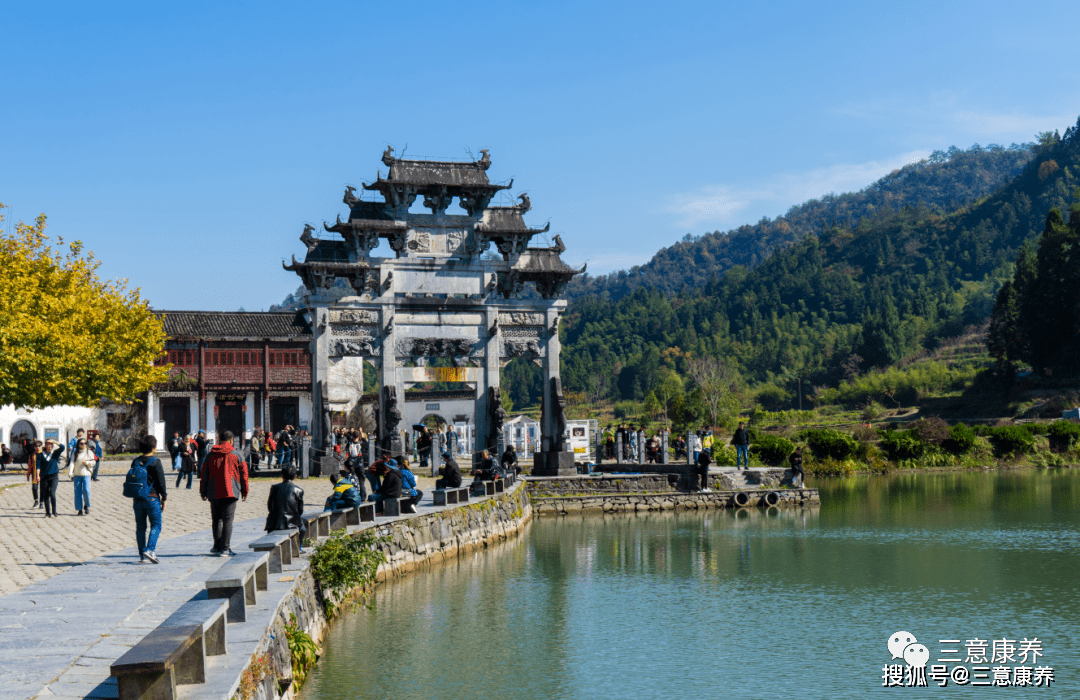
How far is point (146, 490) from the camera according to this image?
14.1m

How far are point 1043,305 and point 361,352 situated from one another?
54481 mm

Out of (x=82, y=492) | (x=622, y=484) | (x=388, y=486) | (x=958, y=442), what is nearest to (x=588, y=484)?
(x=622, y=484)

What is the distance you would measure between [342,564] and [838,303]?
400 ft

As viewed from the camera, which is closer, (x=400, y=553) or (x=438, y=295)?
(x=400, y=553)

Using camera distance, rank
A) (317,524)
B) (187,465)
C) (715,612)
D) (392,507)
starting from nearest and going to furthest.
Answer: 1. (715,612)
2. (317,524)
3. (392,507)
4. (187,465)

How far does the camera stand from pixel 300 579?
43.5 feet

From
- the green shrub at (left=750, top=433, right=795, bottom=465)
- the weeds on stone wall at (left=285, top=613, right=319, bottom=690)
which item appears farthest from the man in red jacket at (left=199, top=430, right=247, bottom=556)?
the green shrub at (left=750, top=433, right=795, bottom=465)

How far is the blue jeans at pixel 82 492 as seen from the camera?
22.1 metres

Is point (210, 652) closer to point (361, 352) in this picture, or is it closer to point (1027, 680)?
point (1027, 680)

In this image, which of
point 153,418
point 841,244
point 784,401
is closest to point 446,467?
point 153,418

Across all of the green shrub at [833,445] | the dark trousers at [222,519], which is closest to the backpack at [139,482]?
the dark trousers at [222,519]

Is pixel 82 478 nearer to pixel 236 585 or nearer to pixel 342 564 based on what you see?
pixel 342 564

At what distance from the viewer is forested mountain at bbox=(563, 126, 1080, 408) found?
10869cm

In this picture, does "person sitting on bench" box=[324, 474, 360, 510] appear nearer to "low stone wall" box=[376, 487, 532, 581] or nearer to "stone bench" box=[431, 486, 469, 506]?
"low stone wall" box=[376, 487, 532, 581]
